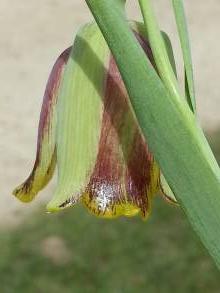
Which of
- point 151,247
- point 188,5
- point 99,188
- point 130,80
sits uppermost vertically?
point 130,80

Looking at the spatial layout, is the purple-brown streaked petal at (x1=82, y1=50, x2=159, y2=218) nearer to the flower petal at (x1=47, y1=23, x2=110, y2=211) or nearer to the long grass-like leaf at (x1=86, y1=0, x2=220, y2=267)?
the flower petal at (x1=47, y1=23, x2=110, y2=211)

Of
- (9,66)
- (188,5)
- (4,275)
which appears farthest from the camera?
(188,5)

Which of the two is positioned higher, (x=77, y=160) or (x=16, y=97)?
(x=77, y=160)

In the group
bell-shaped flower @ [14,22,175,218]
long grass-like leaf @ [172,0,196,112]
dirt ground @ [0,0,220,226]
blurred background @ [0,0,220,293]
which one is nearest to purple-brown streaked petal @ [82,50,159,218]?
bell-shaped flower @ [14,22,175,218]

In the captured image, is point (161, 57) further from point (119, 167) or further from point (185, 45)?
point (119, 167)

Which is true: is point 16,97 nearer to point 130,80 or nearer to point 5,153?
point 5,153

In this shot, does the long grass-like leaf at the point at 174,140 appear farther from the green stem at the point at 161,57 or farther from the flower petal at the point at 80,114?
the flower petal at the point at 80,114

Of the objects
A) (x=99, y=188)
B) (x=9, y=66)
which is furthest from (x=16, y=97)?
(x=99, y=188)
